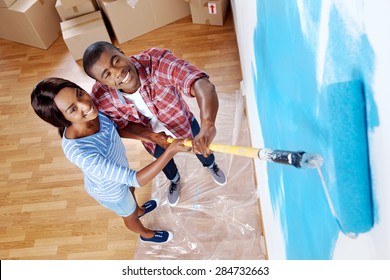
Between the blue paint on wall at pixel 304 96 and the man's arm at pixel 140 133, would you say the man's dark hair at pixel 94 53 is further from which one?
the blue paint on wall at pixel 304 96

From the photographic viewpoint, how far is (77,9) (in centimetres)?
284

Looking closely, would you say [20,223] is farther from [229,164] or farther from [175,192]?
[229,164]

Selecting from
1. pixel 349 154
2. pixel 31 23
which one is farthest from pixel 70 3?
pixel 349 154

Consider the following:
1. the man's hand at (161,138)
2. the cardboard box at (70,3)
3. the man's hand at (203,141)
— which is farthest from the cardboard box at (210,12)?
the man's hand at (203,141)

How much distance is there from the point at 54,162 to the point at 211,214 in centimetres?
120

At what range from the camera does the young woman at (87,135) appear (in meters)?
1.14

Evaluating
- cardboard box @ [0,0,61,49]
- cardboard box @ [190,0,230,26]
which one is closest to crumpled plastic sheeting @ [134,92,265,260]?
cardboard box @ [190,0,230,26]

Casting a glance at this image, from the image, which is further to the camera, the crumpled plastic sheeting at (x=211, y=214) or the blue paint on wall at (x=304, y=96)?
the crumpled plastic sheeting at (x=211, y=214)

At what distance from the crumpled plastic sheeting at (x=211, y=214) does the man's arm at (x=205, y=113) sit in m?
0.97

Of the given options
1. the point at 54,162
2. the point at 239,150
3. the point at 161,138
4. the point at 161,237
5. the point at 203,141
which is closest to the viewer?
the point at 239,150

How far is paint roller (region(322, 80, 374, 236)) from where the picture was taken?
1.12ft

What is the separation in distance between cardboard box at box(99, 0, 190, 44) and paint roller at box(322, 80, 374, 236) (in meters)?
2.64

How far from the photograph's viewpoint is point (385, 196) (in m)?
0.32

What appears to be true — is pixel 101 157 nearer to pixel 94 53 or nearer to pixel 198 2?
pixel 94 53
